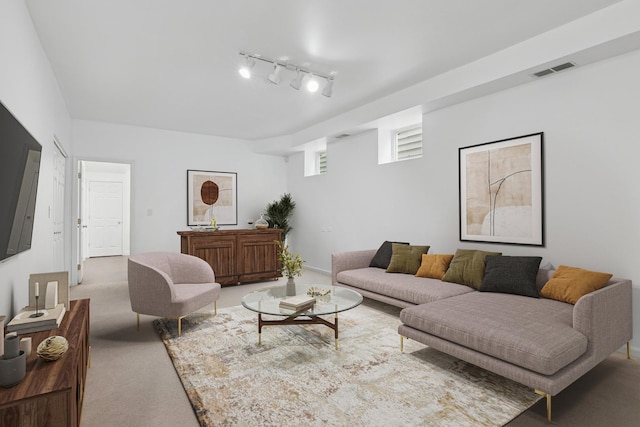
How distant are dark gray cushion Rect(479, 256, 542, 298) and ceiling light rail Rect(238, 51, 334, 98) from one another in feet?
8.76

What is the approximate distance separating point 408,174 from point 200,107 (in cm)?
326

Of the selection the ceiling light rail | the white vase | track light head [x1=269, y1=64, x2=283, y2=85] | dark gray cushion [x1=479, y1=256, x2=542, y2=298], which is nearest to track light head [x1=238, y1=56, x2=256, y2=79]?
the ceiling light rail

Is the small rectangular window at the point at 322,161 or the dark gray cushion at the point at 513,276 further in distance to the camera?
the small rectangular window at the point at 322,161

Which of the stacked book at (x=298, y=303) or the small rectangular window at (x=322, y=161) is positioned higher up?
the small rectangular window at (x=322, y=161)

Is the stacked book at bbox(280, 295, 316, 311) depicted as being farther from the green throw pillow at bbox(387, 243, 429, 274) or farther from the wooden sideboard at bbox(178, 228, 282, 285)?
the wooden sideboard at bbox(178, 228, 282, 285)

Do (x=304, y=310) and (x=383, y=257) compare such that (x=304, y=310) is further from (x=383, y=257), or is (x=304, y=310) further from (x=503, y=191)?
(x=503, y=191)

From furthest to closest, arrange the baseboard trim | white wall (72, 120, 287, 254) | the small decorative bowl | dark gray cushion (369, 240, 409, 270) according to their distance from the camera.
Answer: the baseboard trim < white wall (72, 120, 287, 254) < dark gray cushion (369, 240, 409, 270) < the small decorative bowl

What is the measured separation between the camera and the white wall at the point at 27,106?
206 centimetres

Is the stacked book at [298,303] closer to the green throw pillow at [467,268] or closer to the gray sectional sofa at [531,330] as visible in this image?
the gray sectional sofa at [531,330]

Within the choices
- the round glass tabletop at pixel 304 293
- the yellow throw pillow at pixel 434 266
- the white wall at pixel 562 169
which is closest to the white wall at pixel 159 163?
the white wall at pixel 562 169

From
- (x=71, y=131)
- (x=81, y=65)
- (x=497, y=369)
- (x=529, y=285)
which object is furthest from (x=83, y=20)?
(x=529, y=285)

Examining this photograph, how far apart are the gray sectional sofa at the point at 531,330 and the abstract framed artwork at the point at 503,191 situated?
1.95 feet

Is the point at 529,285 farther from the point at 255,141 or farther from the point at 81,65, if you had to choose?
the point at 255,141

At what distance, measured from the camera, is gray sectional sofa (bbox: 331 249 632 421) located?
2080 mm
